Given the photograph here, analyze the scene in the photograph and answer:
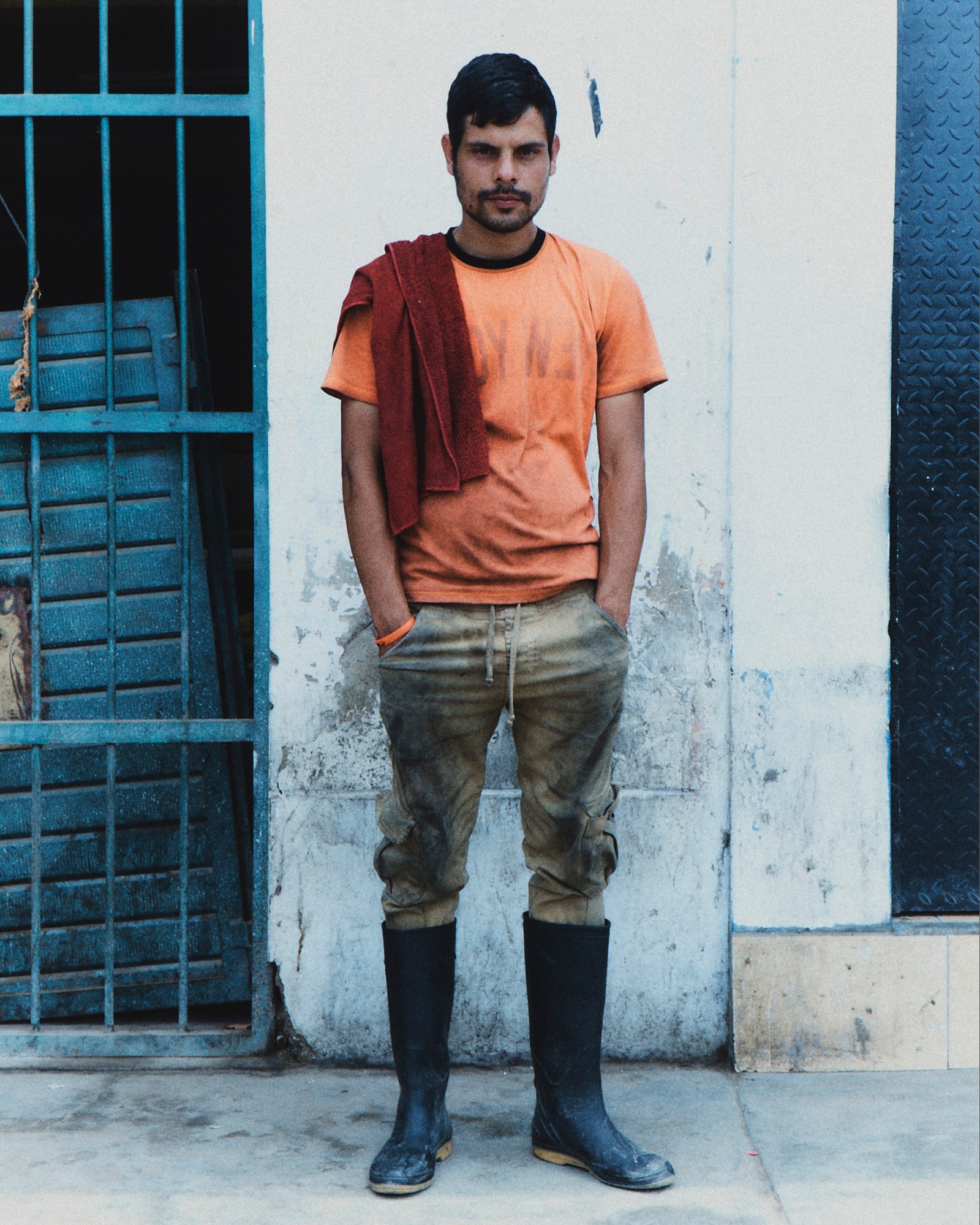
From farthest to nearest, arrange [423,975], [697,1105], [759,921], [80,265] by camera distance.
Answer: [80,265], [759,921], [697,1105], [423,975]

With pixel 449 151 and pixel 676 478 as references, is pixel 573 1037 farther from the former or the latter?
pixel 449 151

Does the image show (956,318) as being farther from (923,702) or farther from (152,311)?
(152,311)

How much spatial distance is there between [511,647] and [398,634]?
0.22 meters

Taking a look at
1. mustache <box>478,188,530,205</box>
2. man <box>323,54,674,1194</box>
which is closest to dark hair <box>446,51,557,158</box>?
man <box>323,54,674,1194</box>

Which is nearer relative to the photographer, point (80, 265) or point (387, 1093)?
point (387, 1093)

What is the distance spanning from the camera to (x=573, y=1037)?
8.21ft

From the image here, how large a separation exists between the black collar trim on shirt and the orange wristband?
696 millimetres

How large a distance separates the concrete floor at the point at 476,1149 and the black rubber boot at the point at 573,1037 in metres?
0.08

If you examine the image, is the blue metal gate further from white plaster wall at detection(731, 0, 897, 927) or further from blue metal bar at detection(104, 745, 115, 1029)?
white plaster wall at detection(731, 0, 897, 927)

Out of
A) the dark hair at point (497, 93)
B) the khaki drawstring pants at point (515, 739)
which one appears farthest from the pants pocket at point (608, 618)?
the dark hair at point (497, 93)

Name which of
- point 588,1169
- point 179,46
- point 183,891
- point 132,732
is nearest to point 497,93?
point 179,46

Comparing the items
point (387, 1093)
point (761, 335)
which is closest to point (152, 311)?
point (761, 335)

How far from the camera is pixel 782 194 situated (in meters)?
2.95

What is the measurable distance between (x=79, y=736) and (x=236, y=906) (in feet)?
2.03
